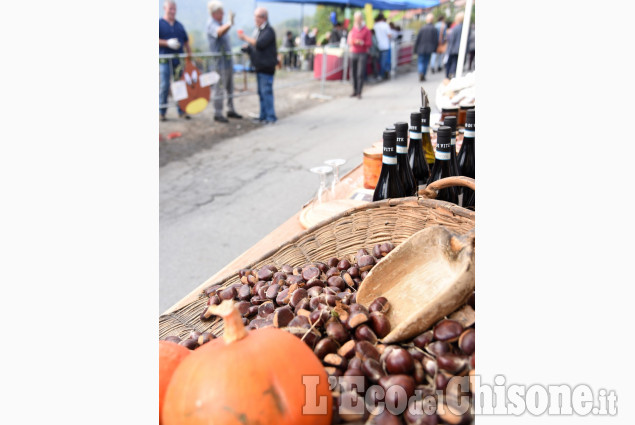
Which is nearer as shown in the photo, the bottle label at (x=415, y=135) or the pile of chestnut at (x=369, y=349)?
the pile of chestnut at (x=369, y=349)

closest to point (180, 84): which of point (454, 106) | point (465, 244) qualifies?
point (454, 106)

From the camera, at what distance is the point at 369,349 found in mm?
875

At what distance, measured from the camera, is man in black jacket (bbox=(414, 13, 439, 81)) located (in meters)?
10.9

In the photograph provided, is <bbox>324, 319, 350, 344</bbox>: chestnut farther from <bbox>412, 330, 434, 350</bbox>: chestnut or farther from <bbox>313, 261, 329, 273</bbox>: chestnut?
<bbox>313, 261, 329, 273</bbox>: chestnut

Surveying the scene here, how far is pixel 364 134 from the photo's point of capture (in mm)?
6594

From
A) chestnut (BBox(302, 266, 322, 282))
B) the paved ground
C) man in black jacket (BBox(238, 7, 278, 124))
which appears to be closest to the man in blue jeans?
man in black jacket (BBox(238, 7, 278, 124))

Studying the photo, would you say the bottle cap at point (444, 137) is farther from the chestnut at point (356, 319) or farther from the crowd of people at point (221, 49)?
the crowd of people at point (221, 49)

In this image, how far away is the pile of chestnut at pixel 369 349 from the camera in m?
0.77

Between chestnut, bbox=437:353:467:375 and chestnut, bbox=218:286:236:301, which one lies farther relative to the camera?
chestnut, bbox=218:286:236:301

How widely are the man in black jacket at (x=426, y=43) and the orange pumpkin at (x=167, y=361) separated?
1112 cm

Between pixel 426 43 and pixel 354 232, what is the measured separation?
1053 cm

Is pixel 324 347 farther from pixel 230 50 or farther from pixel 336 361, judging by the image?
pixel 230 50

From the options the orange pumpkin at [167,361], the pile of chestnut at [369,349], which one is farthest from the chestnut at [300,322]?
the orange pumpkin at [167,361]

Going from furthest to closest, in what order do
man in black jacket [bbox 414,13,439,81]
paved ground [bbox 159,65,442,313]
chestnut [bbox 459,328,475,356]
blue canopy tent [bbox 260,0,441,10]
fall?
blue canopy tent [bbox 260,0,441,10] → man in black jacket [bbox 414,13,439,81] → paved ground [bbox 159,65,442,313] → chestnut [bbox 459,328,475,356]
